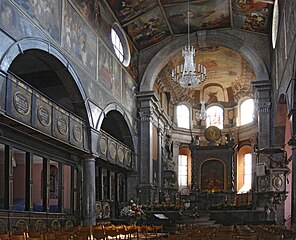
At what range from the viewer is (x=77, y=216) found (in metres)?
17.5

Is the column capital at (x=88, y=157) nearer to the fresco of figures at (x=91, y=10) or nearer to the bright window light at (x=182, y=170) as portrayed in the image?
the fresco of figures at (x=91, y=10)

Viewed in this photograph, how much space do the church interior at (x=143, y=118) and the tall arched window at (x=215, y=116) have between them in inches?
3.0

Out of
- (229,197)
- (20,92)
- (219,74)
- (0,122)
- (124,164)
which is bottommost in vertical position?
(229,197)

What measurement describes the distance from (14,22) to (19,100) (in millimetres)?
2039

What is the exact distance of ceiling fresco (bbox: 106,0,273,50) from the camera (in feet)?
70.9

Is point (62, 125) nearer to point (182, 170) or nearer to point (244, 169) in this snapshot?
point (182, 170)

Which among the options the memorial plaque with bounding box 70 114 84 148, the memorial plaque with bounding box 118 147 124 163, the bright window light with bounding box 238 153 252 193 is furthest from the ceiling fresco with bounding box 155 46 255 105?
the memorial plaque with bounding box 70 114 84 148

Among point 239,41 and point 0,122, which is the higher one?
point 239,41

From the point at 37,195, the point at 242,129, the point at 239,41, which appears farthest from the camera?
the point at 242,129

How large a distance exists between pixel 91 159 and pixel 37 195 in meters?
3.89

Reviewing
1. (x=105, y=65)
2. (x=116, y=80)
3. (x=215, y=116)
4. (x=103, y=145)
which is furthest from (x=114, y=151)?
(x=215, y=116)

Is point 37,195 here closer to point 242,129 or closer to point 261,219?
point 261,219

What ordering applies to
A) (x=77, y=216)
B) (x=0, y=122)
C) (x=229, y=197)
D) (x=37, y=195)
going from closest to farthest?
(x=0, y=122) < (x=77, y=216) < (x=37, y=195) < (x=229, y=197)

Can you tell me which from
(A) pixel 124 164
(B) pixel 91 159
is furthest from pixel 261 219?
(B) pixel 91 159
